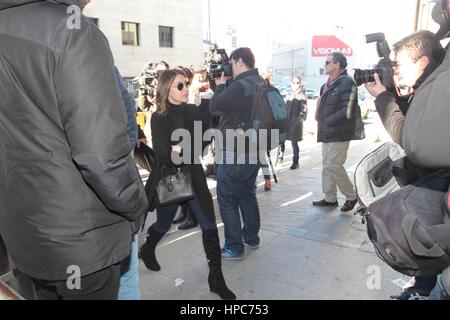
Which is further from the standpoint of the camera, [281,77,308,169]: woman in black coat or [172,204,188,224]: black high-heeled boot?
[281,77,308,169]: woman in black coat

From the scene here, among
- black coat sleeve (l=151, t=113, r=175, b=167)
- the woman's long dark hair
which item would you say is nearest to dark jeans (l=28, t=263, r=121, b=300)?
black coat sleeve (l=151, t=113, r=175, b=167)

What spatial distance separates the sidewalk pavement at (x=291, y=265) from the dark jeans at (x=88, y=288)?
1.29 meters

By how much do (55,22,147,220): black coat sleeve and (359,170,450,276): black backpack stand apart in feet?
3.58

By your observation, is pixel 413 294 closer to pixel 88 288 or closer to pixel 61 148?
pixel 88 288

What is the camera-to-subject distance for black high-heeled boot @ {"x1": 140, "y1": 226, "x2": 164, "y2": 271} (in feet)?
9.97

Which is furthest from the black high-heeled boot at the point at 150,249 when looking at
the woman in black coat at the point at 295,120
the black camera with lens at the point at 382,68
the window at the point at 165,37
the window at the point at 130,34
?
the window at the point at 165,37

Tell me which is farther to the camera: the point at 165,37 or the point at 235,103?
the point at 165,37

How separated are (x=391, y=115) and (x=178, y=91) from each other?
4.97ft

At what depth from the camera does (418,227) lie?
1.39 meters

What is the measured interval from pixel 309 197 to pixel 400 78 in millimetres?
3332

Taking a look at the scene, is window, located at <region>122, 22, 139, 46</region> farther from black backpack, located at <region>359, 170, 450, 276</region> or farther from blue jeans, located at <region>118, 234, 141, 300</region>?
black backpack, located at <region>359, 170, 450, 276</region>

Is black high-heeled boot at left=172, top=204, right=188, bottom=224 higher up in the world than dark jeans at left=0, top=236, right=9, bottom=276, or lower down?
lower down

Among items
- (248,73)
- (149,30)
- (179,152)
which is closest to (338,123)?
(248,73)

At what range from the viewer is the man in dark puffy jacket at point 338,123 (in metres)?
4.32
